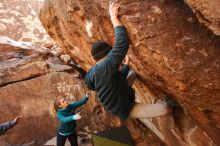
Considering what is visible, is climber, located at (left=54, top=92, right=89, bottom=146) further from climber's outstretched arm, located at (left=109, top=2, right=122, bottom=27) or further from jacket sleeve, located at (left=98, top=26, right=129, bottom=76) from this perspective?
climber's outstretched arm, located at (left=109, top=2, right=122, bottom=27)

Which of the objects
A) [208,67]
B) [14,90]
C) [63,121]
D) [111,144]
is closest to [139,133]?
[111,144]

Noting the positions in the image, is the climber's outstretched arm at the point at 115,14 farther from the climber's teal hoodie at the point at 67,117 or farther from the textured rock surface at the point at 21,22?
the textured rock surface at the point at 21,22

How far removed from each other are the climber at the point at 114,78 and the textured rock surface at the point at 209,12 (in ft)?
2.93

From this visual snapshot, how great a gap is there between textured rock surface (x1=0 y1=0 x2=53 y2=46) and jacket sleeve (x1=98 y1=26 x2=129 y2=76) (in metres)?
13.7

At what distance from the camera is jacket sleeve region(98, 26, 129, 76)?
3.64 m

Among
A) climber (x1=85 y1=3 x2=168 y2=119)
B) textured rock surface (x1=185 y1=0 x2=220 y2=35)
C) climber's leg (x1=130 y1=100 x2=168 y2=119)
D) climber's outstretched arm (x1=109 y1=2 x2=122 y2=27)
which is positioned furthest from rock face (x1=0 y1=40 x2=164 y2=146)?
textured rock surface (x1=185 y1=0 x2=220 y2=35)

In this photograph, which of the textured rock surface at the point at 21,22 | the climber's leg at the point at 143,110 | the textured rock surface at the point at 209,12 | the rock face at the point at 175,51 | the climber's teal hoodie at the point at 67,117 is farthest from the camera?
the textured rock surface at the point at 21,22

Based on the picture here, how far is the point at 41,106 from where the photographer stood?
303 inches

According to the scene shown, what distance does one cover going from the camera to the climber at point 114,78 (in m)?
3.68

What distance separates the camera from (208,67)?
359 cm

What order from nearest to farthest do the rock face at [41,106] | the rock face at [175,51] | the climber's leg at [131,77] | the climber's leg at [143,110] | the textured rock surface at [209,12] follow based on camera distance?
the textured rock surface at [209,12] < the rock face at [175,51] < the climber's leg at [143,110] < the climber's leg at [131,77] < the rock face at [41,106]

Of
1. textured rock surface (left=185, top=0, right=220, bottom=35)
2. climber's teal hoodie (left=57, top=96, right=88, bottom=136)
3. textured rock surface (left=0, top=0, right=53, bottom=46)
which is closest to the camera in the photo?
textured rock surface (left=185, top=0, right=220, bottom=35)

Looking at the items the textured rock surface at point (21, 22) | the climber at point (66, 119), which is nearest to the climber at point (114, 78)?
the climber at point (66, 119)

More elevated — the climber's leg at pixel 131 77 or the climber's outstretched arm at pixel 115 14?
the climber's outstretched arm at pixel 115 14
